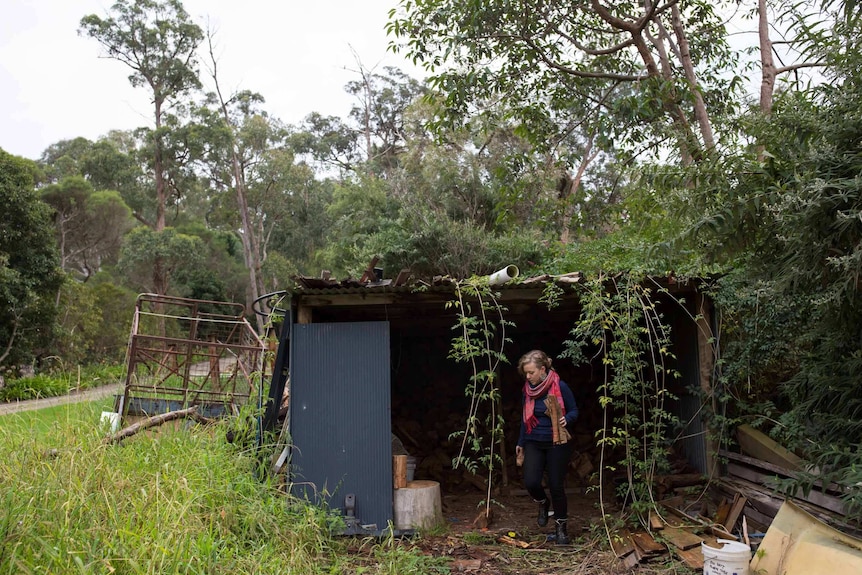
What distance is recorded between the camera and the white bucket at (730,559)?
166 inches

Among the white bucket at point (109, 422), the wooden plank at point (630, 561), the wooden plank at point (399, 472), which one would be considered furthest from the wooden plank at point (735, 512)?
the white bucket at point (109, 422)

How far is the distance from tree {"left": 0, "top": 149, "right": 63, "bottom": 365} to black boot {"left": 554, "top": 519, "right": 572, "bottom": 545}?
12635 millimetres

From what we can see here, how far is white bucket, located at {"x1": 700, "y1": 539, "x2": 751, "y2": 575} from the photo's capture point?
423cm

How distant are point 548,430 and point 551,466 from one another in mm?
295

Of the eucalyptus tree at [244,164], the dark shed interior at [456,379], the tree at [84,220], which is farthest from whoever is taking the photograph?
the eucalyptus tree at [244,164]

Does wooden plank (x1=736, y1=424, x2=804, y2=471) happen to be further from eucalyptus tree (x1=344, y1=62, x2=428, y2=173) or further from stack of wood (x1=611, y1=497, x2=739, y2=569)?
eucalyptus tree (x1=344, y1=62, x2=428, y2=173)

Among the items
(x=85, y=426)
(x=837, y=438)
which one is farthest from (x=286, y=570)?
(x=837, y=438)

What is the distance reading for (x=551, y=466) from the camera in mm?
5477

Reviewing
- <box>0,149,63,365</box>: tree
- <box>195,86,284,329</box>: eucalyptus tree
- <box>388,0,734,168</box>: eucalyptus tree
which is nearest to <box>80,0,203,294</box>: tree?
<box>195,86,284,329</box>: eucalyptus tree

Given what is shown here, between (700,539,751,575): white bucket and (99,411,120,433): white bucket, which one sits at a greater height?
(99,411,120,433): white bucket

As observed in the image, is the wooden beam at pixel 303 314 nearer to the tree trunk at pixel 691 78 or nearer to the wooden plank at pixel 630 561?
the wooden plank at pixel 630 561

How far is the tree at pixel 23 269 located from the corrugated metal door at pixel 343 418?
1068cm

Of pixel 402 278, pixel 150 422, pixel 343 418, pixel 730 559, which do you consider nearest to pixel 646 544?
pixel 730 559

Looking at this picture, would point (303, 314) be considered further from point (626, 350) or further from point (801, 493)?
point (801, 493)
